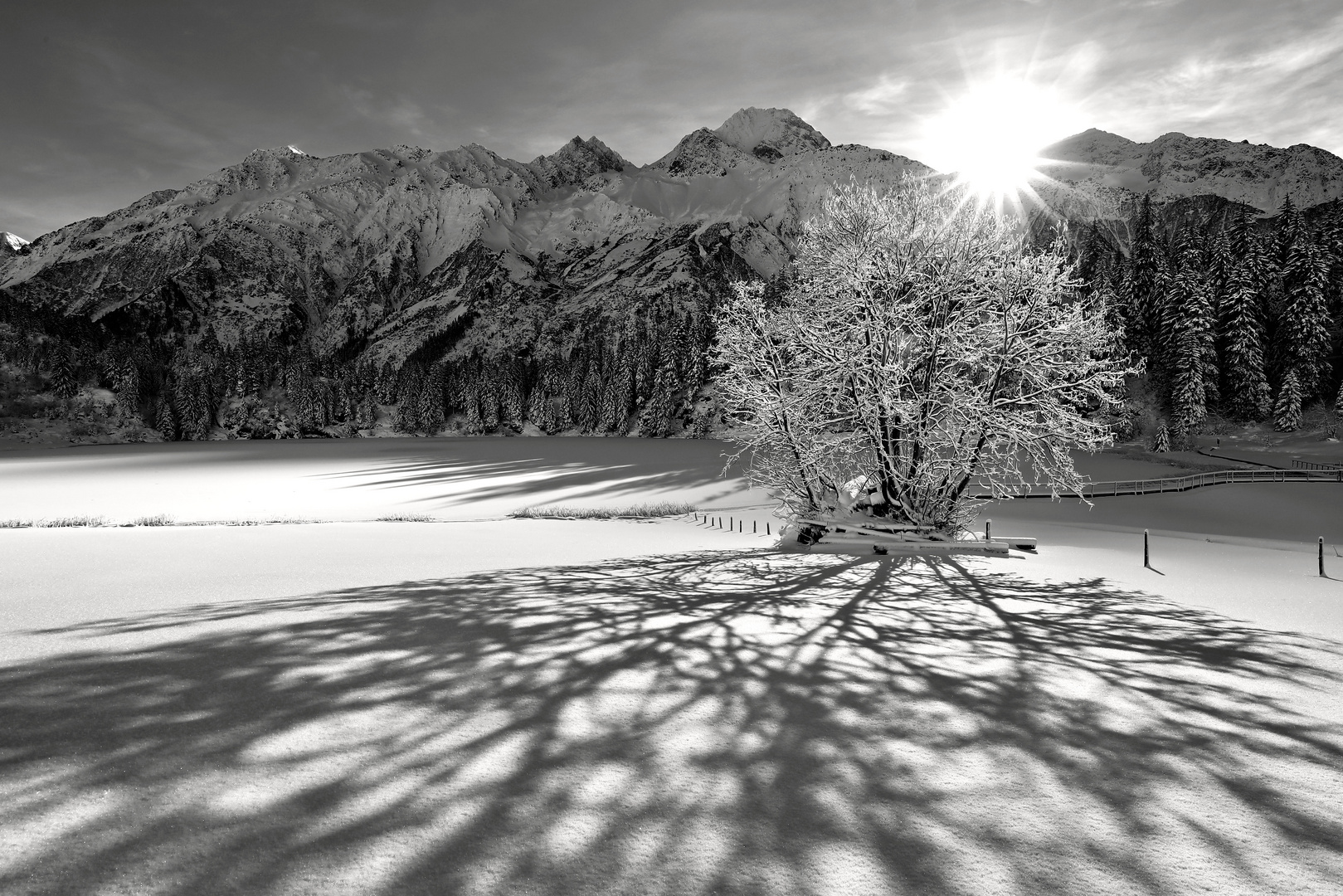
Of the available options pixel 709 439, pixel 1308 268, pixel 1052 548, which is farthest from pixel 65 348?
pixel 1308 268

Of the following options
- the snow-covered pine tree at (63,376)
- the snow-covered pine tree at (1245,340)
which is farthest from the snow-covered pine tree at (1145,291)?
the snow-covered pine tree at (63,376)

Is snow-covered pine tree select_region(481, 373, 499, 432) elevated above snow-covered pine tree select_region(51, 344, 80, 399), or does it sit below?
below

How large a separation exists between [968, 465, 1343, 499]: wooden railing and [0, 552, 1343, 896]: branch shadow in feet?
107

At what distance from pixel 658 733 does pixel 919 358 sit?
37.5ft

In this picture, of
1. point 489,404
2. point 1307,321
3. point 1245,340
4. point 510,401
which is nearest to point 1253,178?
point 1307,321

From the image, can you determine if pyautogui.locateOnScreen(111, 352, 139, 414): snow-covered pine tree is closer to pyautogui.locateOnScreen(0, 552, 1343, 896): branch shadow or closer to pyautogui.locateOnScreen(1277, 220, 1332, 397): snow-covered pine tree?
pyautogui.locateOnScreen(0, 552, 1343, 896): branch shadow

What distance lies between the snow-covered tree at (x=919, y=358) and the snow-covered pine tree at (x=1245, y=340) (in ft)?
176

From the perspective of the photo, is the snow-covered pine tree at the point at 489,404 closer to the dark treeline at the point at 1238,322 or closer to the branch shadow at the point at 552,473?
the branch shadow at the point at 552,473

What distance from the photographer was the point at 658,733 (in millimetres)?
4367

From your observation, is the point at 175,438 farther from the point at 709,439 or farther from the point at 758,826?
the point at 758,826

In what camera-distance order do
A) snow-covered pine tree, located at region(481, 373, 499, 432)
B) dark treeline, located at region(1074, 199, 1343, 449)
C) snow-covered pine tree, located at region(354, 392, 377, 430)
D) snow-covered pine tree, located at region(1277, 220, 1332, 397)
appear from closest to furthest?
1. snow-covered pine tree, located at region(1277, 220, 1332, 397)
2. dark treeline, located at region(1074, 199, 1343, 449)
3. snow-covered pine tree, located at region(481, 373, 499, 432)
4. snow-covered pine tree, located at region(354, 392, 377, 430)

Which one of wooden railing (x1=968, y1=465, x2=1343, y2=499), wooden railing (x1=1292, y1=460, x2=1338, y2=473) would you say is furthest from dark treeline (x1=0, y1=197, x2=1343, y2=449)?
wooden railing (x1=1292, y1=460, x2=1338, y2=473)

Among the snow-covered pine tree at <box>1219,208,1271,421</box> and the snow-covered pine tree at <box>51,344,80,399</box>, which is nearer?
the snow-covered pine tree at <box>1219,208,1271,421</box>

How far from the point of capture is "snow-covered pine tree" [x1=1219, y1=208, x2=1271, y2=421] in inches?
2079
